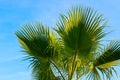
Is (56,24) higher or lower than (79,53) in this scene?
higher

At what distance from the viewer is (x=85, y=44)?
1191 cm

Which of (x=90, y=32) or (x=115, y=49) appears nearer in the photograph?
(x=90, y=32)

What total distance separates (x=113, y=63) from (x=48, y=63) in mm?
1796

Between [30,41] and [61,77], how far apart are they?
4.39 ft

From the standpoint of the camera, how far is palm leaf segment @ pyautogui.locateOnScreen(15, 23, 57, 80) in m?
12.8

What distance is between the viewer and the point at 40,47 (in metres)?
12.8

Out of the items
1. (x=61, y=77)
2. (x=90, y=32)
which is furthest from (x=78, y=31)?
(x=61, y=77)

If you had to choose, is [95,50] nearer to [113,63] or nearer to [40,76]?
[113,63]

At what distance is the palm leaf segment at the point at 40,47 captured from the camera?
12766mm

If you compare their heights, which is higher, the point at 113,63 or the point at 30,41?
the point at 30,41

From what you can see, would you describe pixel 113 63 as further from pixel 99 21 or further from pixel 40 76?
pixel 40 76

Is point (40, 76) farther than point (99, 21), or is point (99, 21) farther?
point (40, 76)

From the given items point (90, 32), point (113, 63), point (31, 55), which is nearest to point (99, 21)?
point (90, 32)

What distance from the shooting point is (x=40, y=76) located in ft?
43.8
